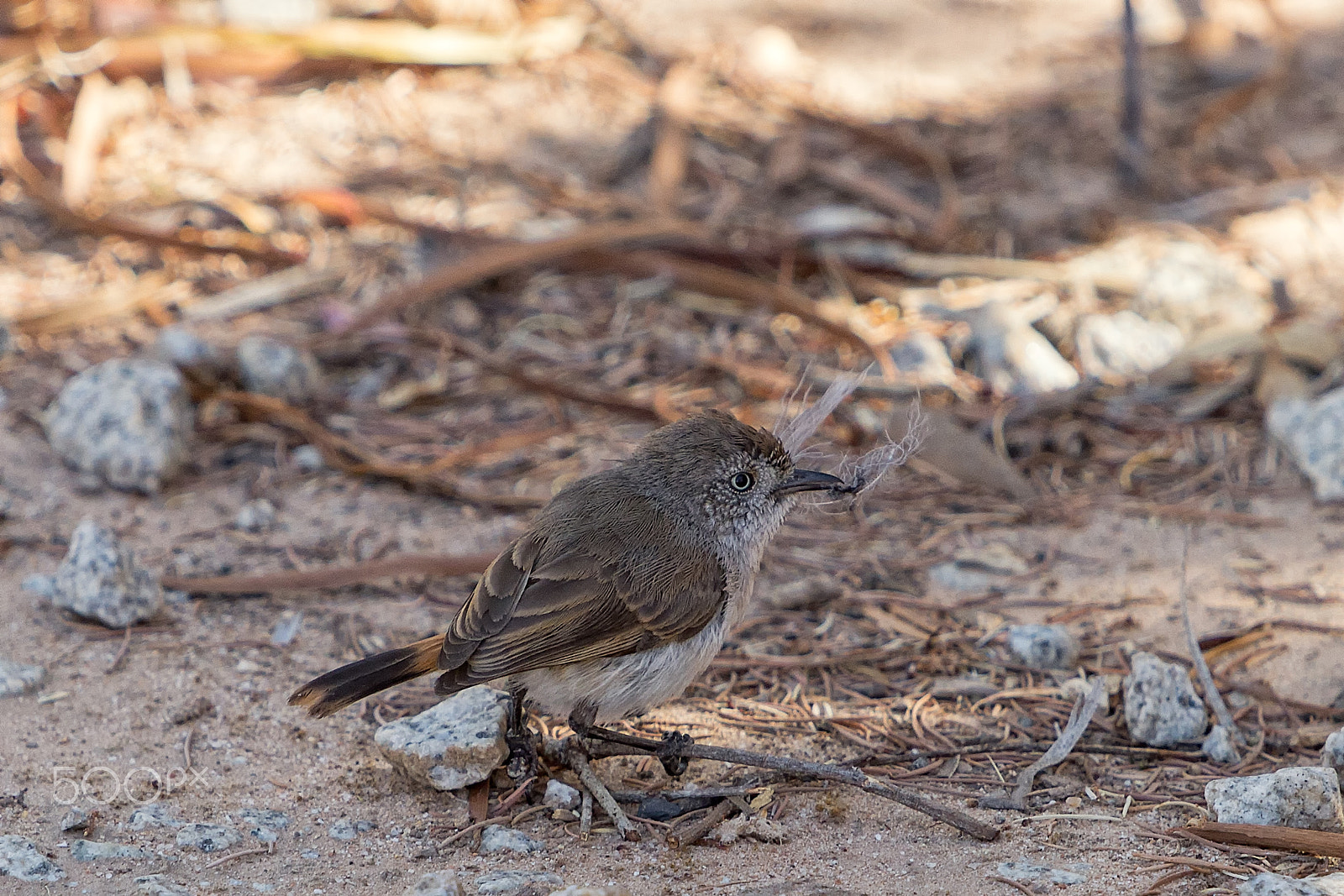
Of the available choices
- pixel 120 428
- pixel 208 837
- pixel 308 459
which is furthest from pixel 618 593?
pixel 120 428

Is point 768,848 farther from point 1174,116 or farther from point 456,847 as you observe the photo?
point 1174,116

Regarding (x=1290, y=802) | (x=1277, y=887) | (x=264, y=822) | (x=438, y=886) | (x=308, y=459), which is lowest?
(x=308, y=459)

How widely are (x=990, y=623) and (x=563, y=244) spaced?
3.35m

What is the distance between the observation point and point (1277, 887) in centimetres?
303

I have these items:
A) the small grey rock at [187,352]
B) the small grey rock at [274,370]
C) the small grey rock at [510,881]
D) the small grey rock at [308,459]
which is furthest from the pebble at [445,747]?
the small grey rock at [187,352]

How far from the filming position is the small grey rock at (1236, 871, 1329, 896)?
9.89 ft

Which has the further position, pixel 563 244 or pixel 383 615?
pixel 563 244

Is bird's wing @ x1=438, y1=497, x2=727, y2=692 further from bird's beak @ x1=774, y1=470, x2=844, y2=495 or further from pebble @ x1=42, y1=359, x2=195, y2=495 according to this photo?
pebble @ x1=42, y1=359, x2=195, y2=495

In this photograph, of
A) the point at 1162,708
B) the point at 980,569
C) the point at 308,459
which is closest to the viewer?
the point at 1162,708

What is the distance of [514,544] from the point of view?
161 inches

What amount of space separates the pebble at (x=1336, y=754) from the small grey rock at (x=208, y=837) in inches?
122

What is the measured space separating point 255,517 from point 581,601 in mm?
2058

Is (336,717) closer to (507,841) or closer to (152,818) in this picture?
(152,818)

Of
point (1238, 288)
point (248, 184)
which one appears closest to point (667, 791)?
point (1238, 288)
